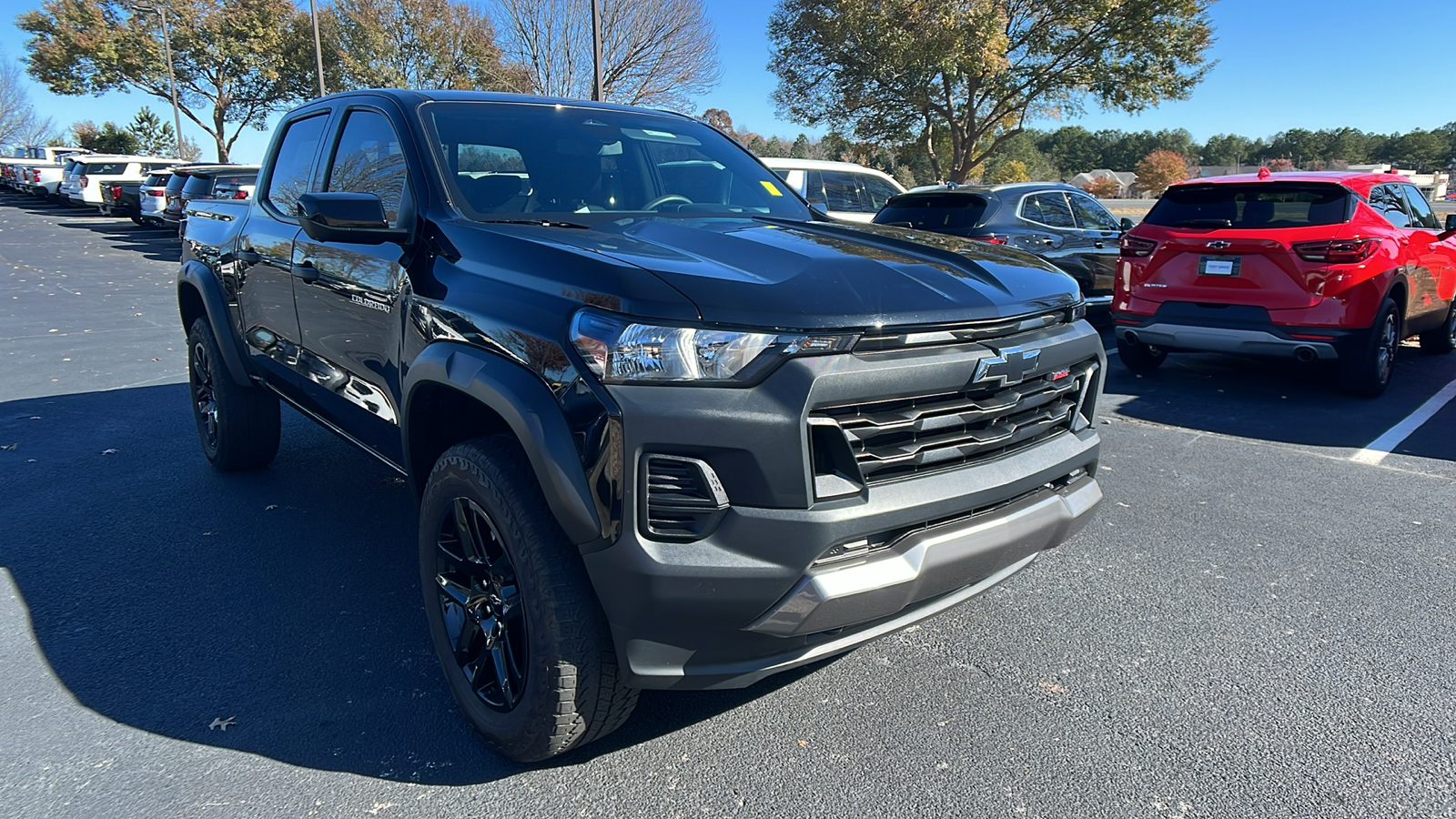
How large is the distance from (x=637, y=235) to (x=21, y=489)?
3.96 m

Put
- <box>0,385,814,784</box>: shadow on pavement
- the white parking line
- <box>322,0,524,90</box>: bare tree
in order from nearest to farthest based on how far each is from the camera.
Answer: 1. <box>0,385,814,784</box>: shadow on pavement
2. the white parking line
3. <box>322,0,524,90</box>: bare tree

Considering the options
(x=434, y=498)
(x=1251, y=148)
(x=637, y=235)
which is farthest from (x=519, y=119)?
(x=1251, y=148)

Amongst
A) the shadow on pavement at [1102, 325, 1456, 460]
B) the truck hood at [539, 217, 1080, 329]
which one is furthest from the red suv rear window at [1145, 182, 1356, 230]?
the truck hood at [539, 217, 1080, 329]

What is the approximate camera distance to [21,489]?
15.3 feet

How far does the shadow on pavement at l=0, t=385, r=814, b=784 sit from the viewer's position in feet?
8.63

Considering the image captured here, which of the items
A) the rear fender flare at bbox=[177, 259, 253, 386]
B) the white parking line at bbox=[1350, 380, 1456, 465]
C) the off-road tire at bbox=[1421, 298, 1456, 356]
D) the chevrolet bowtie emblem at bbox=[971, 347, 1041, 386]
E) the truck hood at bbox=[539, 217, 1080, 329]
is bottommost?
the white parking line at bbox=[1350, 380, 1456, 465]

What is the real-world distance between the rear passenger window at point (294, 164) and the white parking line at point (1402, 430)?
5655mm

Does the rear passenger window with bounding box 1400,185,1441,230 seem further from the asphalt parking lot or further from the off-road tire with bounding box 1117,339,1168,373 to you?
the asphalt parking lot

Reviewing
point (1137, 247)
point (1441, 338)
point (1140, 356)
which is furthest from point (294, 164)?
point (1441, 338)

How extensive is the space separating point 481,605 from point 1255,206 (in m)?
6.52

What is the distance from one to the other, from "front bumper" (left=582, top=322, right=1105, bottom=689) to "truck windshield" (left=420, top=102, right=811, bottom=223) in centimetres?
126

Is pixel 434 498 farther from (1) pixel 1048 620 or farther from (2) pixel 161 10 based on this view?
(2) pixel 161 10

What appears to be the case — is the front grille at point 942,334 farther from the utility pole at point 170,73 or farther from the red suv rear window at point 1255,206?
the utility pole at point 170,73

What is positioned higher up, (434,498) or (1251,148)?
(1251,148)
